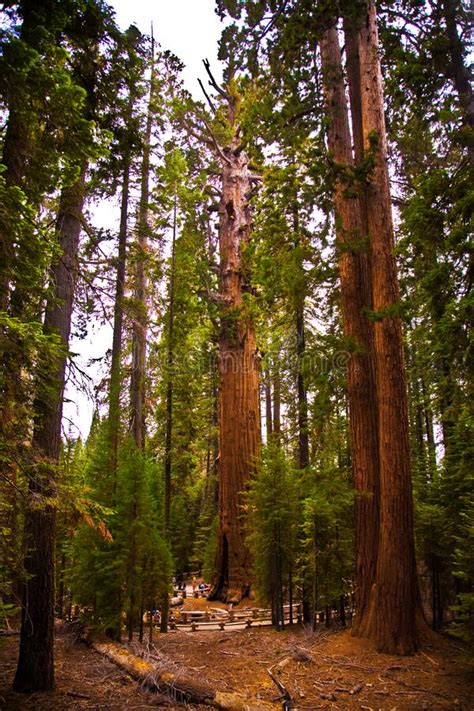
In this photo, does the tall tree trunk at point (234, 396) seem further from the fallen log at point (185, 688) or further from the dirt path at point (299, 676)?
the fallen log at point (185, 688)

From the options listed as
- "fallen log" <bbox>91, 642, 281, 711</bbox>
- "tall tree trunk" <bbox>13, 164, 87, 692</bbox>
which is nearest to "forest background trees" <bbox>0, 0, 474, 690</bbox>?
"tall tree trunk" <bbox>13, 164, 87, 692</bbox>

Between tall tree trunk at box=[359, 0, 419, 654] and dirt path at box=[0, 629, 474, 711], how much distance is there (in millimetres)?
569

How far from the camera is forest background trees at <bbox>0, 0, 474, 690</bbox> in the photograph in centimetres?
544

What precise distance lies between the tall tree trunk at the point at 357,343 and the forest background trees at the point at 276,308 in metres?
0.04

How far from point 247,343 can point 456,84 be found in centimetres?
939

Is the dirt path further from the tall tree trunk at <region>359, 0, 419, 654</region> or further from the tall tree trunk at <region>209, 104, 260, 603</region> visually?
the tall tree trunk at <region>209, 104, 260, 603</region>

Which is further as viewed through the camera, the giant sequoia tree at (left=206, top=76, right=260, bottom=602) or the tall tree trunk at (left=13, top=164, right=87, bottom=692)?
the giant sequoia tree at (left=206, top=76, right=260, bottom=602)

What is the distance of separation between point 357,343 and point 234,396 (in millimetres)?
6924

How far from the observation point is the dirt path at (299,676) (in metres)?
5.62

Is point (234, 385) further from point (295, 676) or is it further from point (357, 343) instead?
point (295, 676)

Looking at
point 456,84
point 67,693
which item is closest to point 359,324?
point 456,84

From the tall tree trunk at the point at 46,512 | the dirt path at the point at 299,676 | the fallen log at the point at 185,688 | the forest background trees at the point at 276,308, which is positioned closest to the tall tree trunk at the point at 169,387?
the forest background trees at the point at 276,308

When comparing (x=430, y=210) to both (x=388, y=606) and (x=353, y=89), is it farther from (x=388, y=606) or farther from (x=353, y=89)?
(x=388, y=606)

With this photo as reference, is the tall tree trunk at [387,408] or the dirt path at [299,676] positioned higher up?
the tall tree trunk at [387,408]
